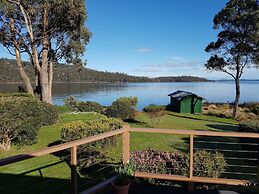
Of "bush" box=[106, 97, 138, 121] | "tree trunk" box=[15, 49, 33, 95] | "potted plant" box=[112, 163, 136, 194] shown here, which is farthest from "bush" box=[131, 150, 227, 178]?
"tree trunk" box=[15, 49, 33, 95]

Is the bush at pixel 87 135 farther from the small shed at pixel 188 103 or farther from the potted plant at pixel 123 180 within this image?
the small shed at pixel 188 103

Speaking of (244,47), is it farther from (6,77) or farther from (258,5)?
(6,77)

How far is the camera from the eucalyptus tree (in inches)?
848

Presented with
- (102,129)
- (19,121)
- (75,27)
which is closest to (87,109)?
(75,27)

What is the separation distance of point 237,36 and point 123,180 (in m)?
24.5

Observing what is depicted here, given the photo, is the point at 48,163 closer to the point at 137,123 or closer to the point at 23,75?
the point at 137,123

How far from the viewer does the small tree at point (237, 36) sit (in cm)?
2405

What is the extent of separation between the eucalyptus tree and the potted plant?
18194 millimetres

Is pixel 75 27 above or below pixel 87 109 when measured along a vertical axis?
above

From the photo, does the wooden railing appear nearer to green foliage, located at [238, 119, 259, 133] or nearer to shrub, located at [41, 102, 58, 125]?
green foliage, located at [238, 119, 259, 133]

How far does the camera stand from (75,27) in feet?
77.4

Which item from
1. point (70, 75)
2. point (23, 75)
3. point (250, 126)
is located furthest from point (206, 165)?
point (70, 75)

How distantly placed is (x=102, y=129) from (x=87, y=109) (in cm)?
1566

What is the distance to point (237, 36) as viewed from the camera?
84.6 feet
